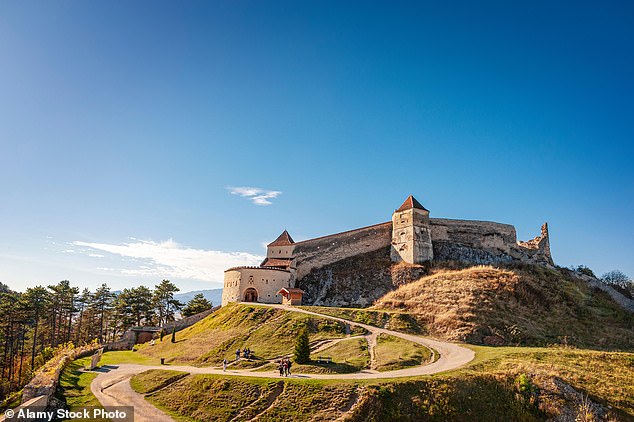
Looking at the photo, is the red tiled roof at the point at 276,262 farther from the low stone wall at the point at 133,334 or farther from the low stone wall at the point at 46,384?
the low stone wall at the point at 46,384

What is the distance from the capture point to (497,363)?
70.9ft

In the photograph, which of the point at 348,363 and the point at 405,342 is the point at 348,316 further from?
the point at 348,363

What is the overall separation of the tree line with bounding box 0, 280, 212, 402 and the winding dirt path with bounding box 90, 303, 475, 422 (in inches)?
840

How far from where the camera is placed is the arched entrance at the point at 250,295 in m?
45.3

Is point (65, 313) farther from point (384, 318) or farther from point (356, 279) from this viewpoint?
point (384, 318)

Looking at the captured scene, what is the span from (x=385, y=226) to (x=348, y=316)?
1930cm

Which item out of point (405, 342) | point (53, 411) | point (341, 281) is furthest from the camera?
point (341, 281)

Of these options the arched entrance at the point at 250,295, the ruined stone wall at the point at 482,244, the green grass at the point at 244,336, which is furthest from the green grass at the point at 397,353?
the ruined stone wall at the point at 482,244

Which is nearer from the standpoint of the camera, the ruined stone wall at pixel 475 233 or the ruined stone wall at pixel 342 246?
the ruined stone wall at pixel 475 233

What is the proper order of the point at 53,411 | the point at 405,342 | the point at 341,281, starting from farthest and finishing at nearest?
the point at 341,281 < the point at 405,342 < the point at 53,411

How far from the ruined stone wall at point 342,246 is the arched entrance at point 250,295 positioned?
6305mm

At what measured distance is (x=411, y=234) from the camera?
153 ft

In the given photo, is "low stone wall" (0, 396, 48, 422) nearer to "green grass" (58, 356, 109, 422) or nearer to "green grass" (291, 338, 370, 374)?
"green grass" (58, 356, 109, 422)

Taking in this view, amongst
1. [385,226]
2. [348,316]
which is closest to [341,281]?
[385,226]
